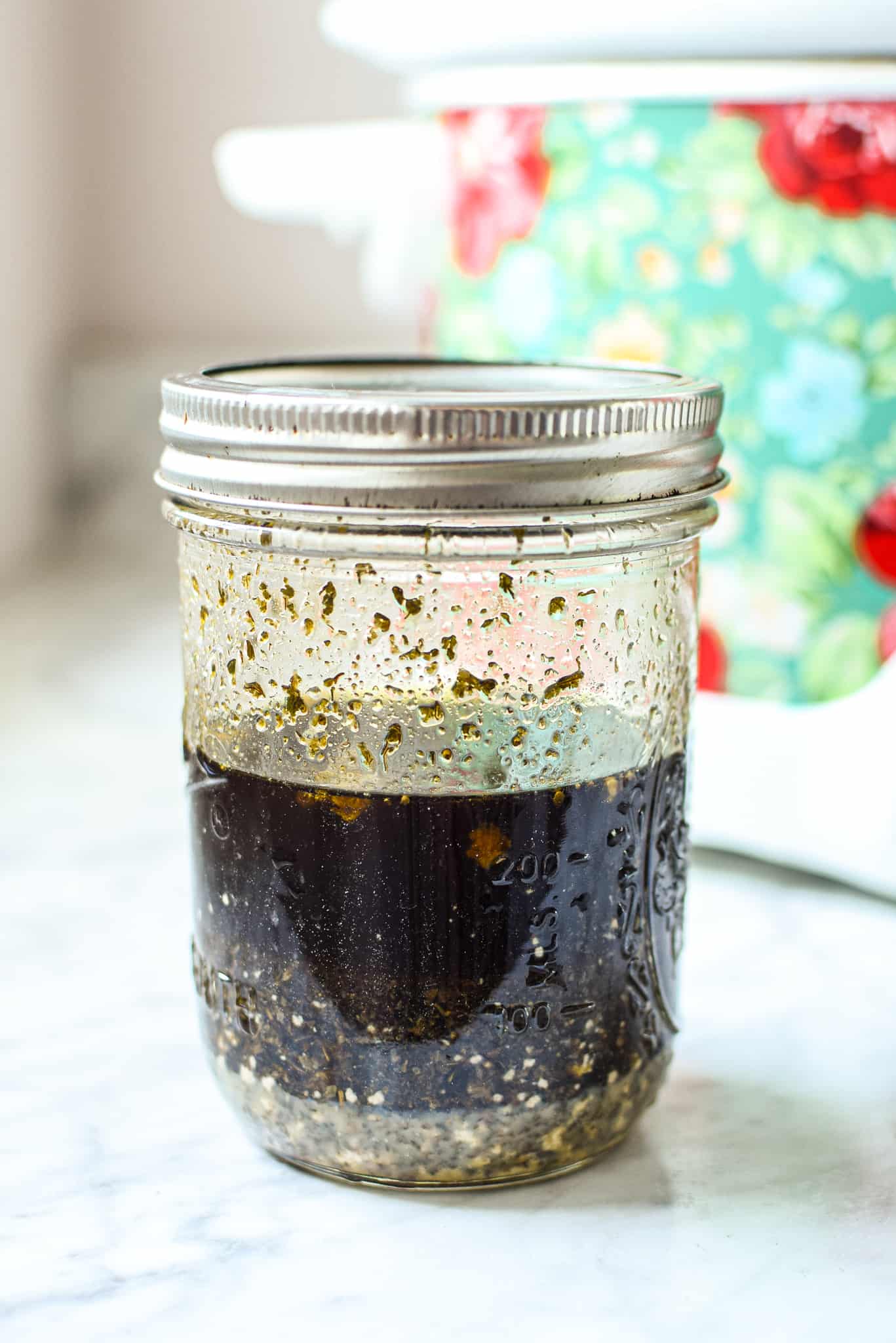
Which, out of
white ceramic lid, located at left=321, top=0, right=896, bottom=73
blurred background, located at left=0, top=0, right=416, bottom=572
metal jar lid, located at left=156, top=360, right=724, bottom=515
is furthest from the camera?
blurred background, located at left=0, top=0, right=416, bottom=572

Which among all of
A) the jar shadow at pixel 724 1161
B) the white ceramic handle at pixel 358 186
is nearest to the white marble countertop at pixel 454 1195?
the jar shadow at pixel 724 1161

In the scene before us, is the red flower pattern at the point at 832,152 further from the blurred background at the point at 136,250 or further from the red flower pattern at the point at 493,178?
the blurred background at the point at 136,250

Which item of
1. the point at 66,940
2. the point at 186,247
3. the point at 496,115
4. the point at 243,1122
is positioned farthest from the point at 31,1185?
the point at 186,247

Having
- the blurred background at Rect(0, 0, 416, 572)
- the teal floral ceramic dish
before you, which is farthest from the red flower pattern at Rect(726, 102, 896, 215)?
the blurred background at Rect(0, 0, 416, 572)

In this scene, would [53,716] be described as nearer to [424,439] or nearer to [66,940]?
[66,940]

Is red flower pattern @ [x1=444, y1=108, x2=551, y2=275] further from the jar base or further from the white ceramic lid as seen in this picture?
the jar base

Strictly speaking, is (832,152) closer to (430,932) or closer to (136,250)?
(430,932)
